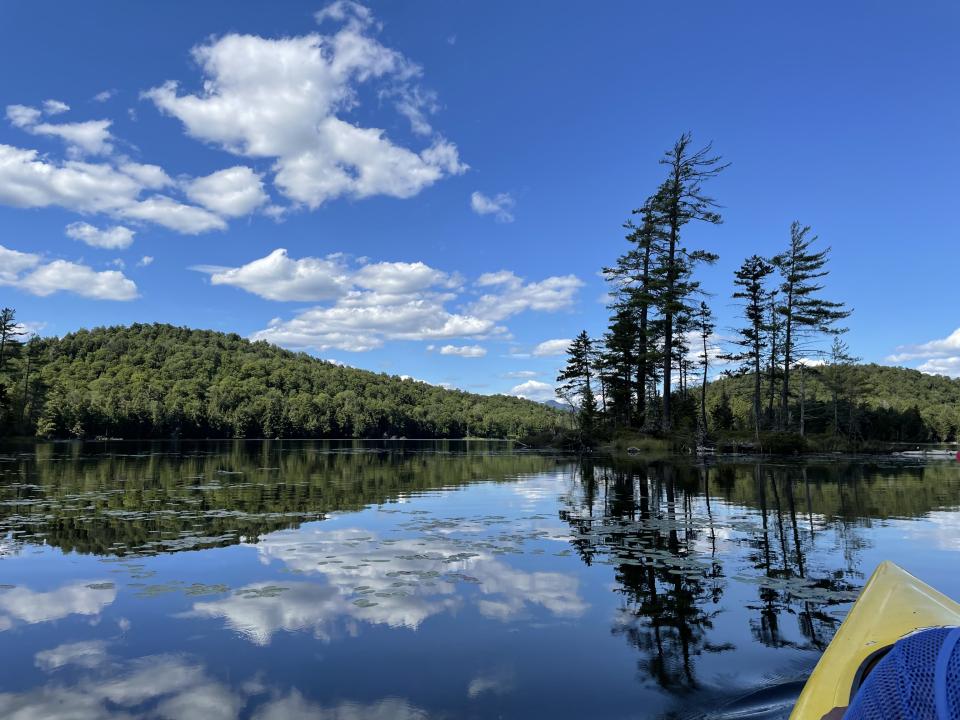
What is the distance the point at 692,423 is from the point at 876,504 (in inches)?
1248

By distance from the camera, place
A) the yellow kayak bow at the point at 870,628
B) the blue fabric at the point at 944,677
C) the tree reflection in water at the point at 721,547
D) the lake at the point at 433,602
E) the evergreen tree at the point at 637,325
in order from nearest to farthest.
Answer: the blue fabric at the point at 944,677 → the yellow kayak bow at the point at 870,628 → the lake at the point at 433,602 → the tree reflection in water at the point at 721,547 → the evergreen tree at the point at 637,325

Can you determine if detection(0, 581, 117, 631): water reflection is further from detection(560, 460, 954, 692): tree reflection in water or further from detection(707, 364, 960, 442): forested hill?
detection(707, 364, 960, 442): forested hill

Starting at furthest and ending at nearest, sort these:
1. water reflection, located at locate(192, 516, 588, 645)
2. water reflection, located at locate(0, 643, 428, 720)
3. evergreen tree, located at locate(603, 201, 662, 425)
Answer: evergreen tree, located at locate(603, 201, 662, 425) → water reflection, located at locate(192, 516, 588, 645) → water reflection, located at locate(0, 643, 428, 720)

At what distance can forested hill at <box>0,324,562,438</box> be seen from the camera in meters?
89.2

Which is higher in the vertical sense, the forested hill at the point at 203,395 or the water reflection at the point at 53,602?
the forested hill at the point at 203,395

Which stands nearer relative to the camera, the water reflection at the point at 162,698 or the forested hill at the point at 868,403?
the water reflection at the point at 162,698

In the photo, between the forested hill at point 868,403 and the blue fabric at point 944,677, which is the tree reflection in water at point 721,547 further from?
the forested hill at point 868,403

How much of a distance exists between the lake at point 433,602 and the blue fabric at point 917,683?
3070mm

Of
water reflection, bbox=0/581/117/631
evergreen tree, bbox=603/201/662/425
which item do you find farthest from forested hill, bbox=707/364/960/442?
water reflection, bbox=0/581/117/631

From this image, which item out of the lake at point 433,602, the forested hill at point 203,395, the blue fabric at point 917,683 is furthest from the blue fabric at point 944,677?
the forested hill at point 203,395

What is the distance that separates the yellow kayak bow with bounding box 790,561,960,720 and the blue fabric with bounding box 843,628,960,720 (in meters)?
1.54

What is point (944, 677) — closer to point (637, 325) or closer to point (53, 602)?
point (53, 602)

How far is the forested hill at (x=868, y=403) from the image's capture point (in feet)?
177

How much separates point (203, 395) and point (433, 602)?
133 metres
